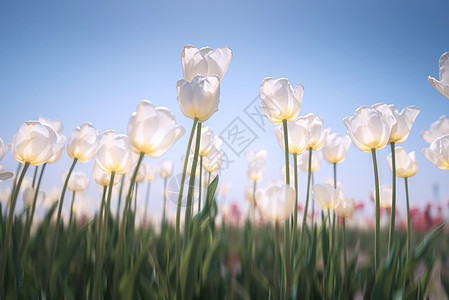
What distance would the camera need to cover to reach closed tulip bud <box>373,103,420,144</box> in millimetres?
1287

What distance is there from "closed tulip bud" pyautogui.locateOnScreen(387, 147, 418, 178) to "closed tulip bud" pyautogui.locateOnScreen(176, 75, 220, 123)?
1078 millimetres

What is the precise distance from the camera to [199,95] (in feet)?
3.15

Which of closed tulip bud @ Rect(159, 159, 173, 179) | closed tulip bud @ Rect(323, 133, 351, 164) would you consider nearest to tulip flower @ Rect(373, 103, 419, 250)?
closed tulip bud @ Rect(323, 133, 351, 164)

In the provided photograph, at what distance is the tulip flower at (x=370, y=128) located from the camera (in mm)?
1214

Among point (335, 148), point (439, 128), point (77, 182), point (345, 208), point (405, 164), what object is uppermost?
point (439, 128)

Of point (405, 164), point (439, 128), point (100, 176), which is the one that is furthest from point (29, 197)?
point (439, 128)

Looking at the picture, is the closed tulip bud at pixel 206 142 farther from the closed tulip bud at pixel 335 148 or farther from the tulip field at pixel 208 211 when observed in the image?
the closed tulip bud at pixel 335 148

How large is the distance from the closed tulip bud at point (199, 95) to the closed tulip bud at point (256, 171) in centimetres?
146

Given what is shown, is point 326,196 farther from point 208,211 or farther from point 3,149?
point 3,149

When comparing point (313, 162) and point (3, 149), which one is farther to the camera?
point (313, 162)

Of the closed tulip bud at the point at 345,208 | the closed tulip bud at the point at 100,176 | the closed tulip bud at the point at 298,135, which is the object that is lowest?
the closed tulip bud at the point at 345,208

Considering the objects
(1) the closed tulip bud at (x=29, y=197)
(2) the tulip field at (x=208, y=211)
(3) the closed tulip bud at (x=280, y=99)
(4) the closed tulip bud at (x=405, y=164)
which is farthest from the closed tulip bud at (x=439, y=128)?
(1) the closed tulip bud at (x=29, y=197)

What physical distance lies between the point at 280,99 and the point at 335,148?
2.66 ft

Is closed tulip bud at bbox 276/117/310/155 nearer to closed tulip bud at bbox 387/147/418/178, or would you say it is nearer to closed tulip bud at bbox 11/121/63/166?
closed tulip bud at bbox 387/147/418/178
